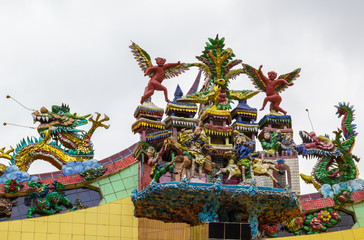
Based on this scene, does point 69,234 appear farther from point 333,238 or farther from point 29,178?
point 333,238

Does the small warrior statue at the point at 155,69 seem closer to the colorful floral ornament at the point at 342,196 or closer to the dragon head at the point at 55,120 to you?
the dragon head at the point at 55,120

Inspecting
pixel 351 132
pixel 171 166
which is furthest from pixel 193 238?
pixel 351 132

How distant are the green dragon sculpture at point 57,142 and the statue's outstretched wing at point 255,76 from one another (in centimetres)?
605

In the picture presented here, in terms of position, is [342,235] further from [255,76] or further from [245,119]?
[255,76]

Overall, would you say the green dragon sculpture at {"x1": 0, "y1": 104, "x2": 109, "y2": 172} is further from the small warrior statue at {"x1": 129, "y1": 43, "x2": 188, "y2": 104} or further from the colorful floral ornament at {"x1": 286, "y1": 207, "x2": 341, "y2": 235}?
the colorful floral ornament at {"x1": 286, "y1": 207, "x2": 341, "y2": 235}

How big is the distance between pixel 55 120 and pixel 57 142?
2.92 feet

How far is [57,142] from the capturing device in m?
33.0

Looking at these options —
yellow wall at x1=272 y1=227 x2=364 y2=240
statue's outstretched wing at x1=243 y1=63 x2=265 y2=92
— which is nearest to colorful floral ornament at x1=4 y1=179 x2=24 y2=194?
statue's outstretched wing at x1=243 y1=63 x2=265 y2=92

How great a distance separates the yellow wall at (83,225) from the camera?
2914 centimetres

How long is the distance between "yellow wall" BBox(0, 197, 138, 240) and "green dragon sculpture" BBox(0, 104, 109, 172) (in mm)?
2872

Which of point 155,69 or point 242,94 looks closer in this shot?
point 155,69

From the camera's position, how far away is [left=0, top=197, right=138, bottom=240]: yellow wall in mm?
29141

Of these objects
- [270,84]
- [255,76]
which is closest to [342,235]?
[270,84]

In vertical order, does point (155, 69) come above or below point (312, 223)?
above
